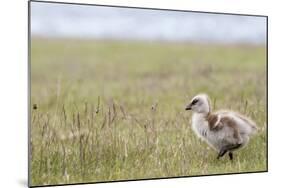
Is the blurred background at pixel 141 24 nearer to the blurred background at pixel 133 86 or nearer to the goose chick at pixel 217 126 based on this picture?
the blurred background at pixel 133 86

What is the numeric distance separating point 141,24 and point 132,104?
17.6 inches

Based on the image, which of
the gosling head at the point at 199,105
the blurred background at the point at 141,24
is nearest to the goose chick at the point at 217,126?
the gosling head at the point at 199,105

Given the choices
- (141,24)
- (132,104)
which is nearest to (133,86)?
(132,104)

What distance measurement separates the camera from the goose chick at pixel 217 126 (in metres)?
3.76

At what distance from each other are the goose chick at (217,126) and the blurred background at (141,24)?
0.38m

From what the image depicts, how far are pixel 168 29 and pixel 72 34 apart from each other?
0.57 metres

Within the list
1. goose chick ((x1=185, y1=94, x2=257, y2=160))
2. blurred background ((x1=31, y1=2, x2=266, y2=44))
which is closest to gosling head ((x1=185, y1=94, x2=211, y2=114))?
goose chick ((x1=185, y1=94, x2=257, y2=160))

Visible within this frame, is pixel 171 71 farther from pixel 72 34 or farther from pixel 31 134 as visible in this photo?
pixel 31 134

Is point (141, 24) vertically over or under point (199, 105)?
over

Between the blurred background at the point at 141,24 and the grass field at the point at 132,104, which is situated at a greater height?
the blurred background at the point at 141,24

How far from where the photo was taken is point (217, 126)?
3.76 metres

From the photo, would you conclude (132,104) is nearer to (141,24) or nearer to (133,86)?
(133,86)

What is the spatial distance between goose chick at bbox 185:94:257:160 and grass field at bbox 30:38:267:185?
0.14 feet

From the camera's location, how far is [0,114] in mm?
3285
